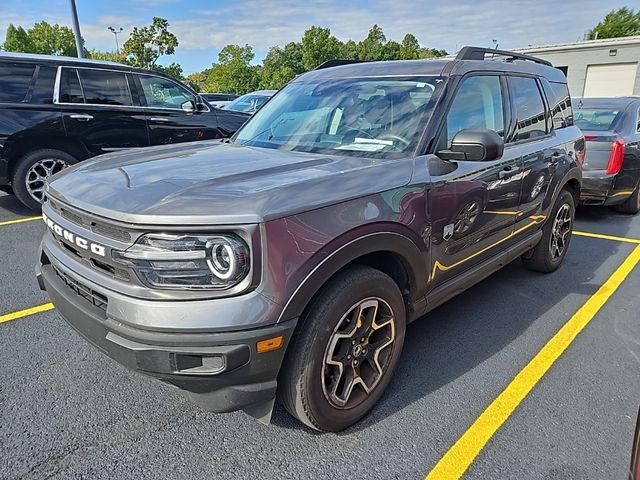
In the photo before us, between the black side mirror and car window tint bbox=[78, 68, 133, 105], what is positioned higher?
car window tint bbox=[78, 68, 133, 105]

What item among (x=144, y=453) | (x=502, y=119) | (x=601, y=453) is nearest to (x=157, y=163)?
(x=144, y=453)

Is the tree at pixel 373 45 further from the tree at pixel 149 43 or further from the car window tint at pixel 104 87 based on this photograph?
the car window tint at pixel 104 87

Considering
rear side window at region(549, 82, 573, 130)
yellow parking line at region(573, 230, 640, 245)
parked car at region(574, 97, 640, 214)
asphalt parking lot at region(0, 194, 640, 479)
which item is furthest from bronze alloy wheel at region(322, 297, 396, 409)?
parked car at region(574, 97, 640, 214)

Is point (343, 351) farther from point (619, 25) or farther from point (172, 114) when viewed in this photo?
point (619, 25)

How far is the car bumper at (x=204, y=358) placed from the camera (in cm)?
175

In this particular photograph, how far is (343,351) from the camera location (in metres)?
2.24

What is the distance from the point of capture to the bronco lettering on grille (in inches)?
76.3

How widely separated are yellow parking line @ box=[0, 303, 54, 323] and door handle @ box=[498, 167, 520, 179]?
11.3 ft

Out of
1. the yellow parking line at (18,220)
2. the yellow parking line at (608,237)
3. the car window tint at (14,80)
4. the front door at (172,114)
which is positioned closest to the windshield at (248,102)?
the front door at (172,114)

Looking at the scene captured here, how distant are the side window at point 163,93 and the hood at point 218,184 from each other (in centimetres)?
463

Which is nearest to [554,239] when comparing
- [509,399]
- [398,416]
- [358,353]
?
[509,399]

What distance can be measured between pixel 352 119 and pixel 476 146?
83 cm

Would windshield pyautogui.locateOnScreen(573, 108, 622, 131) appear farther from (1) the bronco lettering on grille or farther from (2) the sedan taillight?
(1) the bronco lettering on grille

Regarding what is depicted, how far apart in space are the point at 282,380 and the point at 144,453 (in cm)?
75
